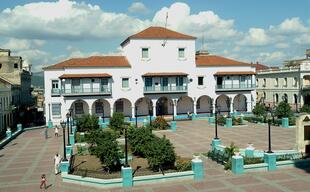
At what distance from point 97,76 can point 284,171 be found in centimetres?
2866

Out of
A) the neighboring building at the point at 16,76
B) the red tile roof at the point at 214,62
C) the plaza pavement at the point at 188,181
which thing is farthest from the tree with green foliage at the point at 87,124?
the red tile roof at the point at 214,62

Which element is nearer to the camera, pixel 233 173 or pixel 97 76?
pixel 233 173

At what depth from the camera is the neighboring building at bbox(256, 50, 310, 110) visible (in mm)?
53938

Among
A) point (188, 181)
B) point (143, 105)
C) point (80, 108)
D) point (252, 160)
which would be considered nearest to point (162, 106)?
point (143, 105)

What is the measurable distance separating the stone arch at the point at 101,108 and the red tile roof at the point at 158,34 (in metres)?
8.99

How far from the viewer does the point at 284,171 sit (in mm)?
20547

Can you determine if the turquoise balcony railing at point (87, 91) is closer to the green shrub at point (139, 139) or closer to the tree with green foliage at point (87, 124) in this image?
the tree with green foliage at point (87, 124)

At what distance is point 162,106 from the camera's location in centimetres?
4978

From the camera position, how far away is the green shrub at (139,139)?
24.9 metres

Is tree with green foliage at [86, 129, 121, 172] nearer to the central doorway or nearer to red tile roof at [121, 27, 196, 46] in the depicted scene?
red tile roof at [121, 27, 196, 46]

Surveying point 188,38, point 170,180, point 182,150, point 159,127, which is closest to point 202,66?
point 188,38

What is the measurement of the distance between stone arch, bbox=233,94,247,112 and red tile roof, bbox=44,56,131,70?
56.4 feet

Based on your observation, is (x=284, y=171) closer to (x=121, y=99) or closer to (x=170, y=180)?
(x=170, y=180)

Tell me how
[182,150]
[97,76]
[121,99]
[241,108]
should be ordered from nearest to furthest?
[182,150] → [97,76] → [121,99] → [241,108]
